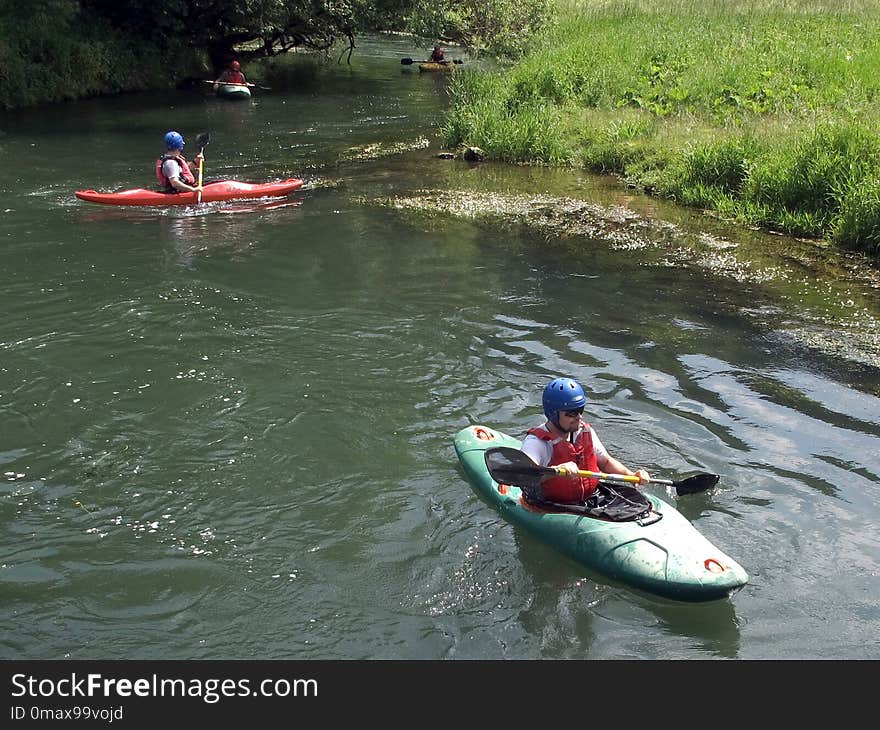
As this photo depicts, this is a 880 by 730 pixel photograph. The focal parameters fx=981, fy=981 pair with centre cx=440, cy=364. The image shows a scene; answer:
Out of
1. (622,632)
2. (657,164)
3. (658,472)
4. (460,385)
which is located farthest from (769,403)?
(657,164)

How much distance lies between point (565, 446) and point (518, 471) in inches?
19.8

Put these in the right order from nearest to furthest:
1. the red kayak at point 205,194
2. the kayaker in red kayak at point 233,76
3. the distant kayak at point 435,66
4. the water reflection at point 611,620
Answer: the water reflection at point 611,620 < the red kayak at point 205,194 < the kayaker in red kayak at point 233,76 < the distant kayak at point 435,66

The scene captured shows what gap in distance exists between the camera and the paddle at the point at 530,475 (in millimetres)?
6344

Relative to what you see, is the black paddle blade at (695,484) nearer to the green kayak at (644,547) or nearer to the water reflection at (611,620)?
the green kayak at (644,547)

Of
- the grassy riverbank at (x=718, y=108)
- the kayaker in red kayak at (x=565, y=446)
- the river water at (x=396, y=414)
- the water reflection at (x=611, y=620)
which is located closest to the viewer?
the water reflection at (x=611, y=620)

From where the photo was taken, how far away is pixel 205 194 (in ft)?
48.0

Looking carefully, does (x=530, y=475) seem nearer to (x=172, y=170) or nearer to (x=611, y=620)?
(x=611, y=620)

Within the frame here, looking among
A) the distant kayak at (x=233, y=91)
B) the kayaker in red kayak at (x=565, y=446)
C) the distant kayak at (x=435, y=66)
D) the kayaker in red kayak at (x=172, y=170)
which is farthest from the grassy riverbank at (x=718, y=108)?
the kayaker in red kayak at (x=565, y=446)

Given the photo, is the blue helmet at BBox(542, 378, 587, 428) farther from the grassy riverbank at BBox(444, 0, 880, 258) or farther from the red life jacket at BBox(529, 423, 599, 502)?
the grassy riverbank at BBox(444, 0, 880, 258)

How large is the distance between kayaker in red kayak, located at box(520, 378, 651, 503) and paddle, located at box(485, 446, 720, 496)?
10 centimetres

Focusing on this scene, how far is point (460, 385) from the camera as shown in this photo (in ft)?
29.2

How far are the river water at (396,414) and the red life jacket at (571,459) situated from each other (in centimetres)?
40

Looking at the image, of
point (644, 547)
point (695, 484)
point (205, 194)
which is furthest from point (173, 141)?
point (644, 547)
